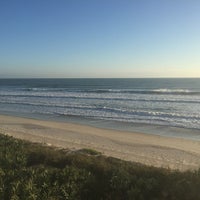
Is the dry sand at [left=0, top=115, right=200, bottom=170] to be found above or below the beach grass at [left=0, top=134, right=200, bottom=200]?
below

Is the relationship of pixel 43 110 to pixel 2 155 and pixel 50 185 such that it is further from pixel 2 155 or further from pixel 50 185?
pixel 50 185

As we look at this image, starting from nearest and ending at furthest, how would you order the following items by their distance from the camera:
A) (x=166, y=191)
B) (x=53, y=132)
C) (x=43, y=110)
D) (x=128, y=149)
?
(x=166, y=191), (x=128, y=149), (x=53, y=132), (x=43, y=110)

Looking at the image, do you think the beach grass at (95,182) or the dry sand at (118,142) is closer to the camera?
the beach grass at (95,182)

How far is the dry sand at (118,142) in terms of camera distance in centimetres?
1352

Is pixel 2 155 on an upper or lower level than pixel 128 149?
upper

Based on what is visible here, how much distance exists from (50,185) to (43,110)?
24.5 meters

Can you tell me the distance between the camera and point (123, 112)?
1144 inches

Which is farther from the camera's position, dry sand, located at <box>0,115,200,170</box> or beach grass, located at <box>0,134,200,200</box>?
dry sand, located at <box>0,115,200,170</box>

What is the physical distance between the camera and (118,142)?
17.1m

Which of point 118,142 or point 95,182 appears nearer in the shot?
point 95,182

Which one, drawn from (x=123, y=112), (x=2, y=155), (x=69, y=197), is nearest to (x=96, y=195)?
(x=69, y=197)

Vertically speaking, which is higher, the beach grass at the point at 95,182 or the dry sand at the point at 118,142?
the beach grass at the point at 95,182

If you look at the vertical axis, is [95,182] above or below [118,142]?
above

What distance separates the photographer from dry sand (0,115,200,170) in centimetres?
1352
